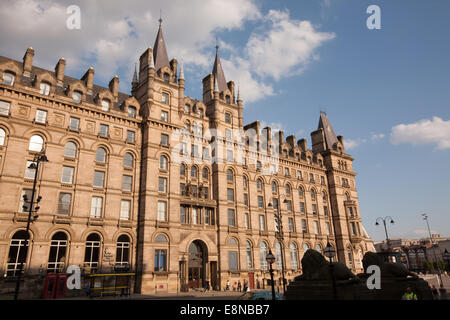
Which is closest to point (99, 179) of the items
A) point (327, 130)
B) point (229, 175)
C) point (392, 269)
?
point (229, 175)

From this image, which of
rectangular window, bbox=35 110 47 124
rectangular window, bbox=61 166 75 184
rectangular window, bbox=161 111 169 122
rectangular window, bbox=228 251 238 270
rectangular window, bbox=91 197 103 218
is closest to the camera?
rectangular window, bbox=35 110 47 124

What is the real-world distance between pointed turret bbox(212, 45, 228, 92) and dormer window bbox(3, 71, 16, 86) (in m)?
28.7

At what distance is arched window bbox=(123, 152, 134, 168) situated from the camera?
38188mm

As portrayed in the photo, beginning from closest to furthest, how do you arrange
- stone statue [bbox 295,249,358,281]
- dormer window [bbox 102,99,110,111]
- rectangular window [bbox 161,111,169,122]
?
stone statue [bbox 295,249,358,281] → dormer window [bbox 102,99,110,111] → rectangular window [bbox 161,111,169,122]

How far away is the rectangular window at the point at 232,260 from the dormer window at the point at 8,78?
31.9m

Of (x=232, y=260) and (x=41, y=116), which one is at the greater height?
(x=41, y=116)

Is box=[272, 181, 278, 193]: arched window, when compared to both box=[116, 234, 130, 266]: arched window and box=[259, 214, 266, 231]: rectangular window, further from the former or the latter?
box=[116, 234, 130, 266]: arched window

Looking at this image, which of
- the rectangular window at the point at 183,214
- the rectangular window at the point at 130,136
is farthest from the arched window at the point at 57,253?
the rectangular window at the point at 183,214

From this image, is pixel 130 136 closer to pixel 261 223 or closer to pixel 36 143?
pixel 36 143

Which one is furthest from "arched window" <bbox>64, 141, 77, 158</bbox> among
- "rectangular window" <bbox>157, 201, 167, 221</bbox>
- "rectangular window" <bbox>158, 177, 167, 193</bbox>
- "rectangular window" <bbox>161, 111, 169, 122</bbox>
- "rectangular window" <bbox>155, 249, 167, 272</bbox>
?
"rectangular window" <bbox>155, 249, 167, 272</bbox>

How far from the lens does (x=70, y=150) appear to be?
1363 inches

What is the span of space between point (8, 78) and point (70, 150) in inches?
361

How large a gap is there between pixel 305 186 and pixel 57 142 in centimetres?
4179

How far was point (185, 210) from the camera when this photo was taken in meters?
41.2
